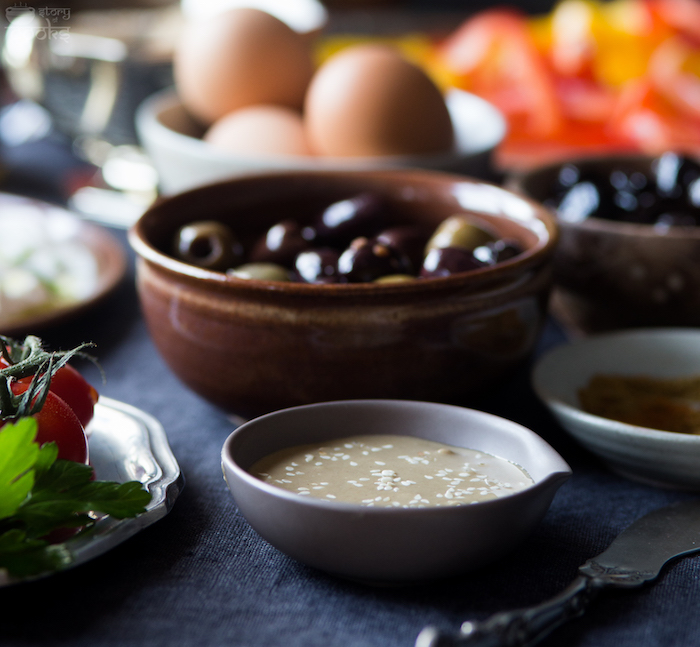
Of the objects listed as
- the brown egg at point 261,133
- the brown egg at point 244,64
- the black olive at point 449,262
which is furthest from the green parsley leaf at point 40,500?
the brown egg at point 244,64

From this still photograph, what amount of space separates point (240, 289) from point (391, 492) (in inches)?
8.8

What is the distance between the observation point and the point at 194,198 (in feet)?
2.97

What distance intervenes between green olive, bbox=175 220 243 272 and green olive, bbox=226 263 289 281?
0.02 meters

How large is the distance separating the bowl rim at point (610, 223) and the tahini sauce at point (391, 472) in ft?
1.29

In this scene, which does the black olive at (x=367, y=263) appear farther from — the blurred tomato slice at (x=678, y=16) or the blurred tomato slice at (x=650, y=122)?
the blurred tomato slice at (x=678, y=16)

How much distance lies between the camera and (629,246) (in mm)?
916

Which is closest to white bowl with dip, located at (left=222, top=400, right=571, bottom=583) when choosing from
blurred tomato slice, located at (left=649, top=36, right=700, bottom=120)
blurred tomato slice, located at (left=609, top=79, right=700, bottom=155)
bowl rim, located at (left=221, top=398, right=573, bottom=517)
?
bowl rim, located at (left=221, top=398, right=573, bottom=517)

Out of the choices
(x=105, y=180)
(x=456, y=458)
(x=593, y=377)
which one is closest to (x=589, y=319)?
(x=593, y=377)

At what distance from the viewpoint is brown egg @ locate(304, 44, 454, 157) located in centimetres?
110

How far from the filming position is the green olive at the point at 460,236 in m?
0.85

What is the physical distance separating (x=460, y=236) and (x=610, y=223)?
0.73 ft

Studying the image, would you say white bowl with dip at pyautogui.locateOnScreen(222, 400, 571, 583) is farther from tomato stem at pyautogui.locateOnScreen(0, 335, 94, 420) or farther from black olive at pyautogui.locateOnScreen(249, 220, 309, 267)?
black olive at pyautogui.locateOnScreen(249, 220, 309, 267)

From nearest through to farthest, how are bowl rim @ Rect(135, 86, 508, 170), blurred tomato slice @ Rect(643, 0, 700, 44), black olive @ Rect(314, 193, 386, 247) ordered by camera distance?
black olive @ Rect(314, 193, 386, 247)
bowl rim @ Rect(135, 86, 508, 170)
blurred tomato slice @ Rect(643, 0, 700, 44)

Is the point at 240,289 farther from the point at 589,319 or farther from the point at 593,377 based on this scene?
the point at 589,319
